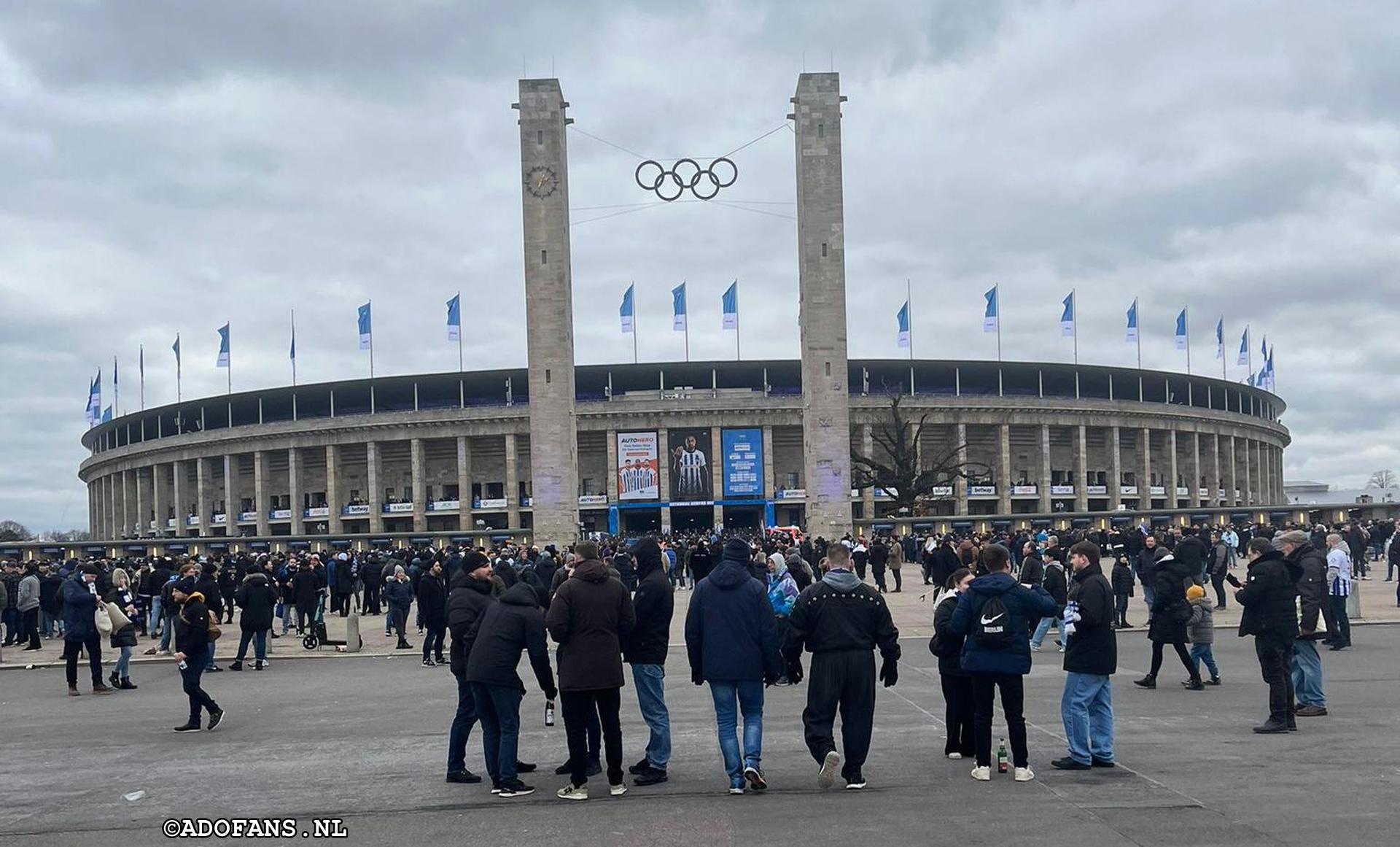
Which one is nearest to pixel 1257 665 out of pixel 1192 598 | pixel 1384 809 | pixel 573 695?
pixel 1192 598

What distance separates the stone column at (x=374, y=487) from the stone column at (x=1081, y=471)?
164 ft

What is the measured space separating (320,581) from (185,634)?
12.8 meters

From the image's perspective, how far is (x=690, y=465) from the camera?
8569 cm

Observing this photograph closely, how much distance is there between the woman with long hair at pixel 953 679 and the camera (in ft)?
32.3

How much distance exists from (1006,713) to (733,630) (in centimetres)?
209

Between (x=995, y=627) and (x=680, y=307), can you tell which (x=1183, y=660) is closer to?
(x=995, y=627)

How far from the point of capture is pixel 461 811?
8.59 metres

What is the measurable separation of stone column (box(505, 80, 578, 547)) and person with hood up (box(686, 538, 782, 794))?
51706 mm

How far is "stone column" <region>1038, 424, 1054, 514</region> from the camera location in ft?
295

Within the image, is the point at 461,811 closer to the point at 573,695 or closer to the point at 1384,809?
the point at 573,695

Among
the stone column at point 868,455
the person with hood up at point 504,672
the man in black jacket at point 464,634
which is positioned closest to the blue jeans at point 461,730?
the man in black jacket at point 464,634

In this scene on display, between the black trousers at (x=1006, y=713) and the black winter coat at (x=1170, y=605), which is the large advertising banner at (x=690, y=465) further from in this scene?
the black trousers at (x=1006, y=713)

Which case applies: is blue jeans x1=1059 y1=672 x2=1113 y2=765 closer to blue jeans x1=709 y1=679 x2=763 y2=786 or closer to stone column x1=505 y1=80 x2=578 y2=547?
blue jeans x1=709 y1=679 x2=763 y2=786

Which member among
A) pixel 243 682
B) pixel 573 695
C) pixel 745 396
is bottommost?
pixel 243 682
